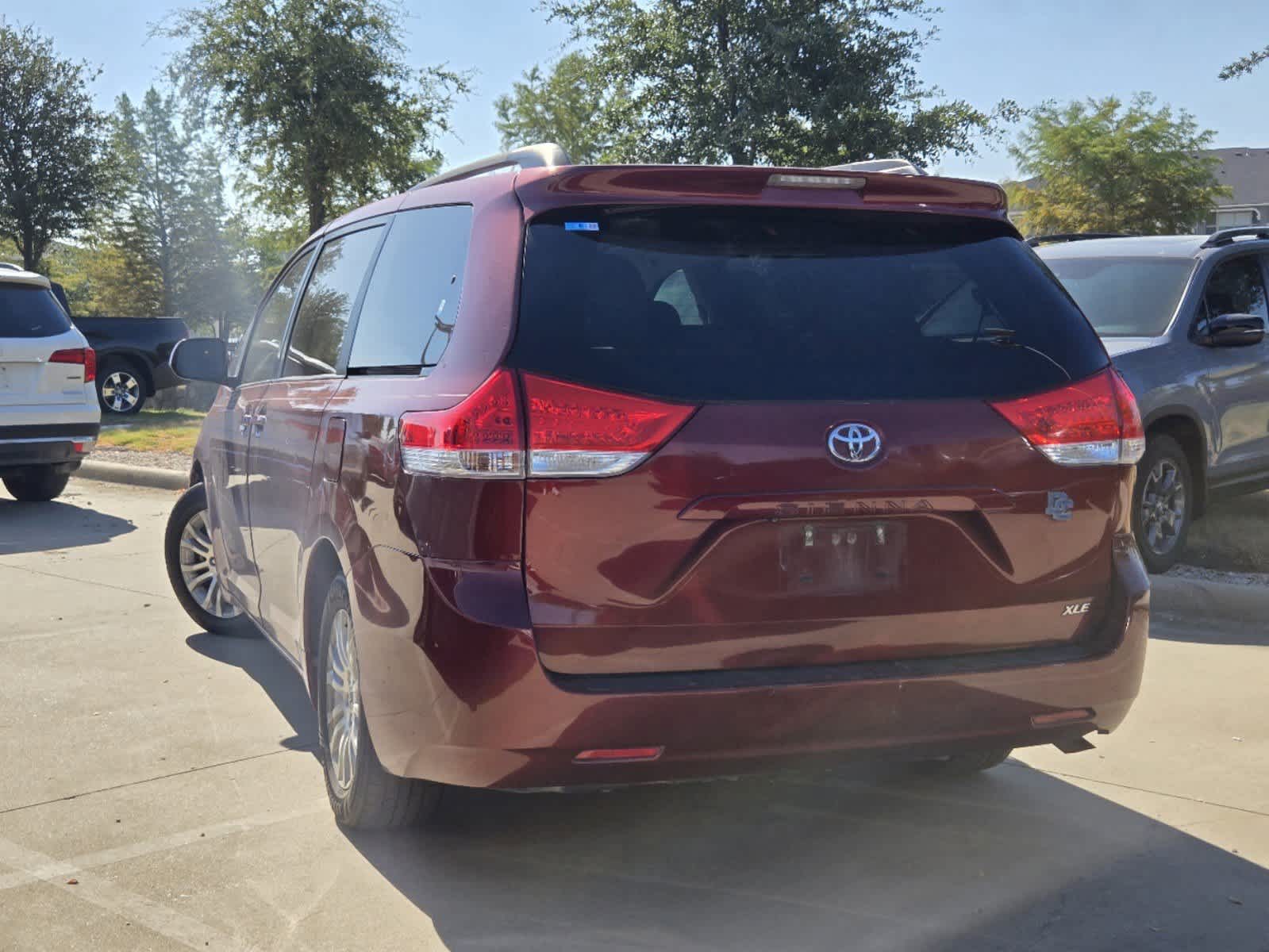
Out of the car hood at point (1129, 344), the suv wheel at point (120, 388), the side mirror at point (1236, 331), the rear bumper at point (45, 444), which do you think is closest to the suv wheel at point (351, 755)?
the car hood at point (1129, 344)

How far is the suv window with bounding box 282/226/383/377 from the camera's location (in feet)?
15.1

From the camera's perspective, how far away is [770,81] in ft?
90.3

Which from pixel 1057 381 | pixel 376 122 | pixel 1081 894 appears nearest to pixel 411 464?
pixel 1057 381

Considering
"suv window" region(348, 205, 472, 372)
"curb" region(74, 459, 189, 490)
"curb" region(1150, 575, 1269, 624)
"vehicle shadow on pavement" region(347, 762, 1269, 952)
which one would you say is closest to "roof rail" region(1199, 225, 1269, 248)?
"curb" region(1150, 575, 1269, 624)

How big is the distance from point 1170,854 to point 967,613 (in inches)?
41.0

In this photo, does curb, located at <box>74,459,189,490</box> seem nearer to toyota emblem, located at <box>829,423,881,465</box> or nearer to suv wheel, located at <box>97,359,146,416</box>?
suv wheel, located at <box>97,359,146,416</box>

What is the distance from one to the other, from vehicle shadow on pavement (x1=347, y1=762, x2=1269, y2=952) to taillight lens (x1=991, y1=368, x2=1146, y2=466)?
3.59 feet

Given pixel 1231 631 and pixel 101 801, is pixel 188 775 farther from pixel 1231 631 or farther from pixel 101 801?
pixel 1231 631

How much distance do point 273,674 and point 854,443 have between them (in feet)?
11.8

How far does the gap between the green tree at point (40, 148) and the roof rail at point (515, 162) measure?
3641 cm

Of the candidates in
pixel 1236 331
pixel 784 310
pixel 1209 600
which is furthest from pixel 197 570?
pixel 1236 331

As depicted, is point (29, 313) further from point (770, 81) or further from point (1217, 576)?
point (770, 81)

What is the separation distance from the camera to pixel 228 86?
31.5 metres

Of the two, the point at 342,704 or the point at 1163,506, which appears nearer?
the point at 342,704
